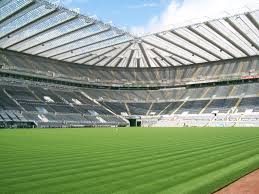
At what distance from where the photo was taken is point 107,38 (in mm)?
54625

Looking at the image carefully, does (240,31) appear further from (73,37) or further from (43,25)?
(43,25)

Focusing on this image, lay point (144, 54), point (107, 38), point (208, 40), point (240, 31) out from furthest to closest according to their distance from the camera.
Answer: point (144, 54) → point (107, 38) → point (208, 40) → point (240, 31)

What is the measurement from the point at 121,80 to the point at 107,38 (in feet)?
81.1

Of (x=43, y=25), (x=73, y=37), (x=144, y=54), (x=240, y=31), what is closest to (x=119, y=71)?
→ (x=144, y=54)

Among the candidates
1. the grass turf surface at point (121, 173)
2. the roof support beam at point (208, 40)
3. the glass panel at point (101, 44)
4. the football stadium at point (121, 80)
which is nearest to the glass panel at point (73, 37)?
the football stadium at point (121, 80)

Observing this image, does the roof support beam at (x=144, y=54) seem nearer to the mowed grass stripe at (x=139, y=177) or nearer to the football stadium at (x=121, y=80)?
the football stadium at (x=121, y=80)

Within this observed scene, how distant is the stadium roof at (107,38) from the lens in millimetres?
43356

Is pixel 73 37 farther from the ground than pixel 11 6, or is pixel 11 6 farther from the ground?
pixel 11 6

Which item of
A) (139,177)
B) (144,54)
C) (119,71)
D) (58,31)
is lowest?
(139,177)

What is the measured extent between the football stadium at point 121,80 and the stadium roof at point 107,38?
0.15m

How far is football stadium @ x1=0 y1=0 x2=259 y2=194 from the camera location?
119ft

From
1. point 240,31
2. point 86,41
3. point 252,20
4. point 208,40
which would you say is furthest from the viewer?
point 86,41

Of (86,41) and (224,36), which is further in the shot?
(86,41)

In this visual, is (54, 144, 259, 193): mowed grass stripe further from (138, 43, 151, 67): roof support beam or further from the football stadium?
(138, 43, 151, 67): roof support beam
